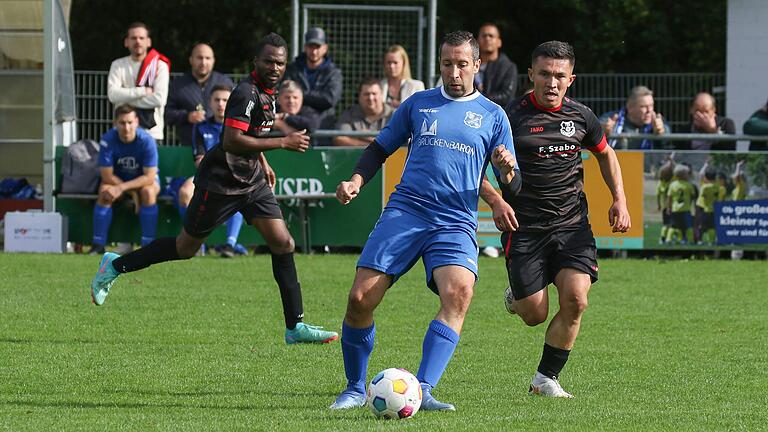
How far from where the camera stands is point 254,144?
9.78 meters

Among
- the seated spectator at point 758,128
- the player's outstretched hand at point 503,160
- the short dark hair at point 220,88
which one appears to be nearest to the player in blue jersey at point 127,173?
the short dark hair at point 220,88

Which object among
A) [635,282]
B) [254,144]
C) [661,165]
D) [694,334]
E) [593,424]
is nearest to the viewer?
[593,424]

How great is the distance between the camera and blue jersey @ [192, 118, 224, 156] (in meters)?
16.2

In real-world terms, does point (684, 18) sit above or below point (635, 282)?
above

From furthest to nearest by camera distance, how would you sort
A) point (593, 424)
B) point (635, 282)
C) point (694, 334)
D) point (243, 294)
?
point (635, 282) < point (243, 294) < point (694, 334) < point (593, 424)

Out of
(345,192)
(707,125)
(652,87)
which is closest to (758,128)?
(707,125)

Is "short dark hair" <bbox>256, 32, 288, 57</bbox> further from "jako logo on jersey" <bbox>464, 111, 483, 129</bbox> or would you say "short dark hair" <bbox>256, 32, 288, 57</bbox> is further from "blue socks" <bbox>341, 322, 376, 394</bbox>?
"blue socks" <bbox>341, 322, 376, 394</bbox>

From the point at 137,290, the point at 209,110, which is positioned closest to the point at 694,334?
the point at 137,290

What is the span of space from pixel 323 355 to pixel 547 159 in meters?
2.24

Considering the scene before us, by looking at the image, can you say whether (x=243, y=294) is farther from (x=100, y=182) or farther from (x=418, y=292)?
(x=100, y=182)

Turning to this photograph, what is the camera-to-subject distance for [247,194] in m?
10.3

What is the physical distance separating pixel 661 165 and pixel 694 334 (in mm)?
5844

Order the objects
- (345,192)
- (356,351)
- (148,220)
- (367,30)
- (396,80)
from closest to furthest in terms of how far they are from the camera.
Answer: (345,192), (356,351), (148,220), (396,80), (367,30)

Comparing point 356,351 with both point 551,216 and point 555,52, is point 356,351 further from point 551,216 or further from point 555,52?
point 555,52
